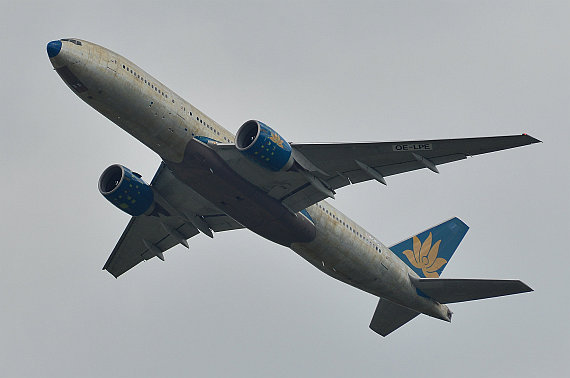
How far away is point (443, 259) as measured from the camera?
51500 mm

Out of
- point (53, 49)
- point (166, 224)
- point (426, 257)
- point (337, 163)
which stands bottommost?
point (166, 224)

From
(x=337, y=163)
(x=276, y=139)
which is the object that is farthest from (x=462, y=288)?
(x=276, y=139)

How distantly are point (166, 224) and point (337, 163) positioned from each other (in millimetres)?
12177

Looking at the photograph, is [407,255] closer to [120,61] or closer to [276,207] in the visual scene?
[276,207]

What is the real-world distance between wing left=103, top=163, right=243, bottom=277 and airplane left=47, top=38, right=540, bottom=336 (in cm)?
8

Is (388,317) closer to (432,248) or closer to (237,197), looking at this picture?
(432,248)

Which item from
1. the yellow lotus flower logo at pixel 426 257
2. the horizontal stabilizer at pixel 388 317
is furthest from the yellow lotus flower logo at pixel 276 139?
the horizontal stabilizer at pixel 388 317

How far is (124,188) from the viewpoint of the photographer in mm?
Result: 43906

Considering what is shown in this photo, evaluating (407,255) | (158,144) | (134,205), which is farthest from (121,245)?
(407,255)

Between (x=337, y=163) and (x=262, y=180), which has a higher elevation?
(x=337, y=163)

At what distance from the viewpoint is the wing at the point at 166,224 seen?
45406 mm

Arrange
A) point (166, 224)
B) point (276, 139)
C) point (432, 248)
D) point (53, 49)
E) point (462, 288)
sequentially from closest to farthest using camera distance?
1. point (53, 49)
2. point (276, 139)
3. point (462, 288)
4. point (166, 224)
5. point (432, 248)

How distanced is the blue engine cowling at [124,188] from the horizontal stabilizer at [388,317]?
1476 centimetres

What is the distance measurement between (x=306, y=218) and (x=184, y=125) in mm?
7857
